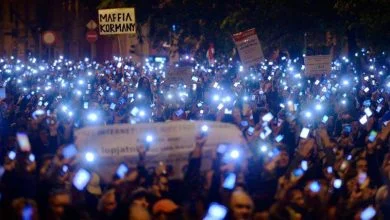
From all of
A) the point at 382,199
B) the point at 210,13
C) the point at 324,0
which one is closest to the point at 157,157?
the point at 382,199

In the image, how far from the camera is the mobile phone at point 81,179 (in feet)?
28.3

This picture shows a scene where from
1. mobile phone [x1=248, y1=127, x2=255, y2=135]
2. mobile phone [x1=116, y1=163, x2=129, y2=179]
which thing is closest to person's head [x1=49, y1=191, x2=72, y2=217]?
mobile phone [x1=116, y1=163, x2=129, y2=179]

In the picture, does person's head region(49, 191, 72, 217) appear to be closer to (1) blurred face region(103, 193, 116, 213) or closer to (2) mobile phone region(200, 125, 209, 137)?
(1) blurred face region(103, 193, 116, 213)

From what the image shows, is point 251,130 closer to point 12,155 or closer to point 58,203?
point 12,155

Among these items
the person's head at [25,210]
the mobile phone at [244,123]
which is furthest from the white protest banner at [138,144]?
the mobile phone at [244,123]

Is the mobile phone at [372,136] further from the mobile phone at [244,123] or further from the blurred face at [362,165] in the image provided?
the mobile phone at [244,123]

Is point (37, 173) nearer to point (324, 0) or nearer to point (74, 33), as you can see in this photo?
point (324, 0)

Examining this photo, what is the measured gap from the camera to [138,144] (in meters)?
10.0

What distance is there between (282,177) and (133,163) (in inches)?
69.8

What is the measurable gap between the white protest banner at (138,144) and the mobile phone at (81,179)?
765mm

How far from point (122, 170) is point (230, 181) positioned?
4.07 feet

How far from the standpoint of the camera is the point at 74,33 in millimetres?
63875

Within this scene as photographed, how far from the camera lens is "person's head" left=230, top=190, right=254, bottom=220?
780cm

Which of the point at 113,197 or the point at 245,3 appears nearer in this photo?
the point at 113,197
